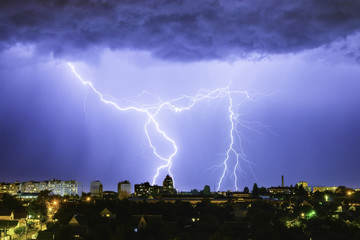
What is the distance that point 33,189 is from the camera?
107 meters

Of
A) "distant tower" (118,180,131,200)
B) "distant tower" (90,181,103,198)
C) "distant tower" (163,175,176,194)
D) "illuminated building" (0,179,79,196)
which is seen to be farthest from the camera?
"illuminated building" (0,179,79,196)

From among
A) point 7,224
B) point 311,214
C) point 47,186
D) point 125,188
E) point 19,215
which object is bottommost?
point 7,224

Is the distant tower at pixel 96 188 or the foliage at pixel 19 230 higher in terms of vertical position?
the distant tower at pixel 96 188

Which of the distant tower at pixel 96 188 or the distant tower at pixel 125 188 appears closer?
the distant tower at pixel 125 188

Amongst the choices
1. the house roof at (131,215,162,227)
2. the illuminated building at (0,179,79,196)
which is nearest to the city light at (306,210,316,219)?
the house roof at (131,215,162,227)

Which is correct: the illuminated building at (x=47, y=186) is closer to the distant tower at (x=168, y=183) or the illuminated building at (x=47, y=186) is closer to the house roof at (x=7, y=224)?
→ the distant tower at (x=168, y=183)

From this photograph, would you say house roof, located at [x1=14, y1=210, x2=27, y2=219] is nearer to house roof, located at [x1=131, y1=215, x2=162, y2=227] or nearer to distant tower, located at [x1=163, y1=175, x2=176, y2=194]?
house roof, located at [x1=131, y1=215, x2=162, y2=227]

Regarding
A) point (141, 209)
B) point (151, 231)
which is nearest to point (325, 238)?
point (151, 231)

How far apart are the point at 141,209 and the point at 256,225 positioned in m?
11.4

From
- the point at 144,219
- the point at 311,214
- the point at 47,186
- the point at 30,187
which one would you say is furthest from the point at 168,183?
the point at 144,219

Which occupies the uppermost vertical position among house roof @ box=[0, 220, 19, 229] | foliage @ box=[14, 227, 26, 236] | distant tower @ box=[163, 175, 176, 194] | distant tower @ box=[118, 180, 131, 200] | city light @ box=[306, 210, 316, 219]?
distant tower @ box=[163, 175, 176, 194]

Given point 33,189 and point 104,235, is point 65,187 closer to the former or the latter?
point 33,189

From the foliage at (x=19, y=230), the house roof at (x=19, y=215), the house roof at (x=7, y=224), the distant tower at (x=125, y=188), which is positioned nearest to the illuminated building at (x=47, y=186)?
the distant tower at (x=125, y=188)

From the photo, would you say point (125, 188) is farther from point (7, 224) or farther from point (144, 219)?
point (7, 224)
